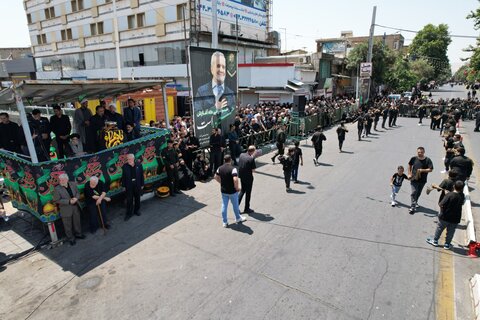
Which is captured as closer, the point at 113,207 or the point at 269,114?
the point at 113,207

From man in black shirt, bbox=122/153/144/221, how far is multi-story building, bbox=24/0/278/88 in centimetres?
1901

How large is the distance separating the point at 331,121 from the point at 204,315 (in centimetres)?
2106

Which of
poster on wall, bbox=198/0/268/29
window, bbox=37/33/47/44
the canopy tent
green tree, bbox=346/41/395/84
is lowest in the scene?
the canopy tent

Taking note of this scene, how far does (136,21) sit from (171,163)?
28.9 m

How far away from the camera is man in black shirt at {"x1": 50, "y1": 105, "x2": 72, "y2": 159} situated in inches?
340

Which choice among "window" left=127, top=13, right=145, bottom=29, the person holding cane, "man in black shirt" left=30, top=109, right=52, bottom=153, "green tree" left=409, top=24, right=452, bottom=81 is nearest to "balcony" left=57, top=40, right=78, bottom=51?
"window" left=127, top=13, right=145, bottom=29

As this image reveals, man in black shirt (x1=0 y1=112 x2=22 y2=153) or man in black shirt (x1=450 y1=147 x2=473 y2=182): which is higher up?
man in black shirt (x1=0 y1=112 x2=22 y2=153)

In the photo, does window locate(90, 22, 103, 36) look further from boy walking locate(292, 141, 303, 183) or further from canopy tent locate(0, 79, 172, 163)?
boy walking locate(292, 141, 303, 183)

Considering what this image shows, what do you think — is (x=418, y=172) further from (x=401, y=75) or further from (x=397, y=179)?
(x=401, y=75)

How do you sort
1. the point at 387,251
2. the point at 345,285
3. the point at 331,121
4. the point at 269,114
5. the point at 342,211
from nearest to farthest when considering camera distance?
the point at 345,285 → the point at 387,251 → the point at 342,211 → the point at 269,114 → the point at 331,121

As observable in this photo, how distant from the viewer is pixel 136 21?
1286 inches

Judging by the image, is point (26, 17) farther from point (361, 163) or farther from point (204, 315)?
point (204, 315)

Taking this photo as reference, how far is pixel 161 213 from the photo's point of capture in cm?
824

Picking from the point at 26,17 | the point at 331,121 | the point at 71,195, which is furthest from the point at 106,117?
the point at 26,17
